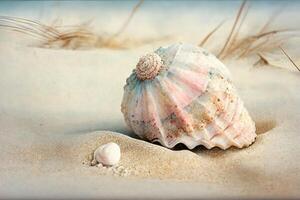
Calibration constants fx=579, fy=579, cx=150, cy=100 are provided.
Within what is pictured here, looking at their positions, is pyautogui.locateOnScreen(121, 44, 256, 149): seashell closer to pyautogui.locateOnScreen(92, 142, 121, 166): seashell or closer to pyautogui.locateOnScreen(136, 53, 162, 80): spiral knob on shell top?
pyautogui.locateOnScreen(136, 53, 162, 80): spiral knob on shell top

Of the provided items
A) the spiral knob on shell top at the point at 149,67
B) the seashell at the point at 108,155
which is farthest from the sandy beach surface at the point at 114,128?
the spiral knob on shell top at the point at 149,67

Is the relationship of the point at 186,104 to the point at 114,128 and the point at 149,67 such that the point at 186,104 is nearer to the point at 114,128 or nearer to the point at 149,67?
the point at 149,67

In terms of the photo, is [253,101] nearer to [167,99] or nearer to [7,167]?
[167,99]

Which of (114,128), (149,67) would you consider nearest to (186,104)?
(149,67)

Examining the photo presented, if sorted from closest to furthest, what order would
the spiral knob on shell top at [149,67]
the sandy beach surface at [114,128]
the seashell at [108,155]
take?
the sandy beach surface at [114,128], the seashell at [108,155], the spiral knob on shell top at [149,67]

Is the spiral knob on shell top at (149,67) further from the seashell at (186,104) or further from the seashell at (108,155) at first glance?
the seashell at (108,155)

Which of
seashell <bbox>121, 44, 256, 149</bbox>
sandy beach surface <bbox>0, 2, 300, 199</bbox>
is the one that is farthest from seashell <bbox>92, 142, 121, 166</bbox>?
seashell <bbox>121, 44, 256, 149</bbox>
